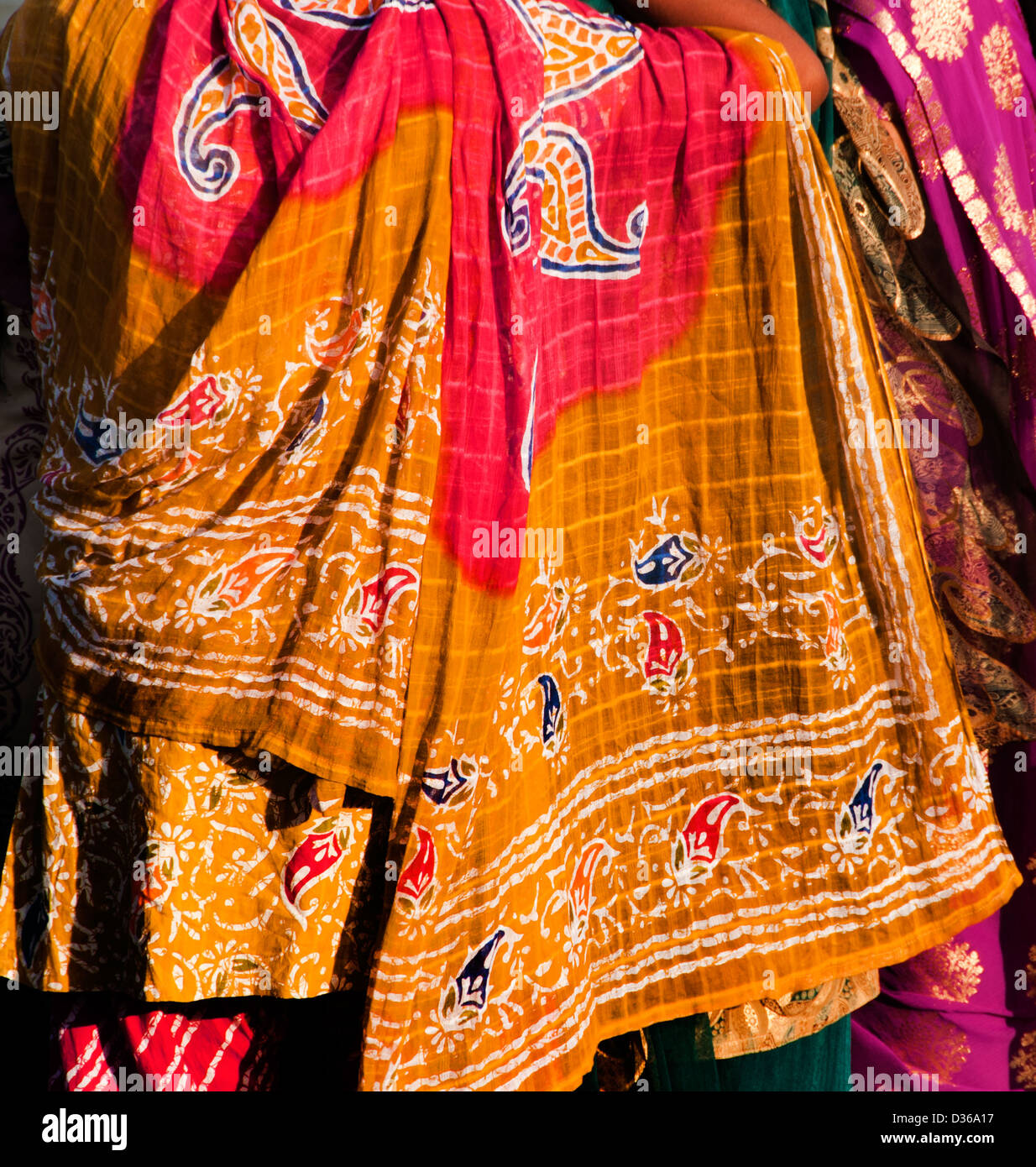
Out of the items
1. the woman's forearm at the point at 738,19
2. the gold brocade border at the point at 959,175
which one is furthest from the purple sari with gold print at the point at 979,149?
the woman's forearm at the point at 738,19

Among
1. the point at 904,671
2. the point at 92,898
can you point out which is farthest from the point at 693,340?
the point at 92,898

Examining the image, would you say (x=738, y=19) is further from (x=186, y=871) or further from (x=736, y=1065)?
(x=736, y=1065)

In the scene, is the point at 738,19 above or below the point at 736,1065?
above

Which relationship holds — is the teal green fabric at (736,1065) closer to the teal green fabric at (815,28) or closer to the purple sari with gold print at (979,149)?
the purple sari with gold print at (979,149)

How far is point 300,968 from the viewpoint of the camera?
796mm

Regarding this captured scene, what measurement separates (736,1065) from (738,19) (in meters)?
0.99

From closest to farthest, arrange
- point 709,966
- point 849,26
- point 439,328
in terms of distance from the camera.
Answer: point 439,328 → point 709,966 → point 849,26

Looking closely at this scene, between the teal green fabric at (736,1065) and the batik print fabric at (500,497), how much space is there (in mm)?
90

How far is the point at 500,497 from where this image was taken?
776 millimetres

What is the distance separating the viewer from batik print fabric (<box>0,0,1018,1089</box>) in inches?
30.0

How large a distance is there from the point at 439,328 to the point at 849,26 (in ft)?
1.94

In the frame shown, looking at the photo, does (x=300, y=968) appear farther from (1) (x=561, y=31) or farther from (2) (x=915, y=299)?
(2) (x=915, y=299)

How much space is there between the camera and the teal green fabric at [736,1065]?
3.10ft

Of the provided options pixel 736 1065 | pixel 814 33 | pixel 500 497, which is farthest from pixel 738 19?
pixel 736 1065
